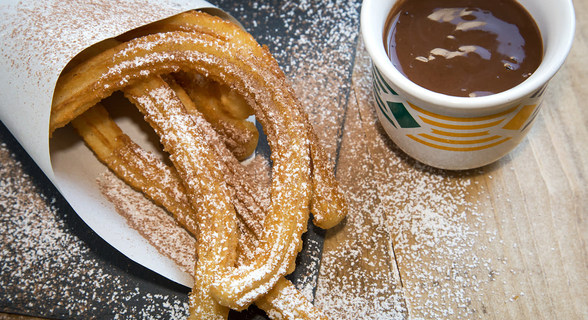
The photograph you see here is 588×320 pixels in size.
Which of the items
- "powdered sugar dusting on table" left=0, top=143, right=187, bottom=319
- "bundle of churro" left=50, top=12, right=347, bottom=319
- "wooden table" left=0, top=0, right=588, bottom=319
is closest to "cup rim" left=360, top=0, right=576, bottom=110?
"bundle of churro" left=50, top=12, right=347, bottom=319

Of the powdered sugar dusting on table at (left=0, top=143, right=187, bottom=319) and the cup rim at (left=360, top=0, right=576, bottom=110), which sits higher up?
the cup rim at (left=360, top=0, right=576, bottom=110)

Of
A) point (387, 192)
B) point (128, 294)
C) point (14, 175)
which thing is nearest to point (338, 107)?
point (387, 192)

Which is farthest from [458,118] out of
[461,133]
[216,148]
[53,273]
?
[53,273]

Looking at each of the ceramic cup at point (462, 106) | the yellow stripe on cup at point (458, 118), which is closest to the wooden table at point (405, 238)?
the ceramic cup at point (462, 106)

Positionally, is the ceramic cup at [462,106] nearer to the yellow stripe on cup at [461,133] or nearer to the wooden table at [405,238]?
the yellow stripe on cup at [461,133]

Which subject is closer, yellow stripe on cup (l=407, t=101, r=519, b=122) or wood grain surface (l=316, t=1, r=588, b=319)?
yellow stripe on cup (l=407, t=101, r=519, b=122)

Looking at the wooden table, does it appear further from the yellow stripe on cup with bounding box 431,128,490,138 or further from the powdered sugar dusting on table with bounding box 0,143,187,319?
the yellow stripe on cup with bounding box 431,128,490,138

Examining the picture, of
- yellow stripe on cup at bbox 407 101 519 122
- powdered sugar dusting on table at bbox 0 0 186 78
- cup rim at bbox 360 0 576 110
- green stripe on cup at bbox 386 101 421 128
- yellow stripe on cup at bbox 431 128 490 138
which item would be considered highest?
powdered sugar dusting on table at bbox 0 0 186 78
